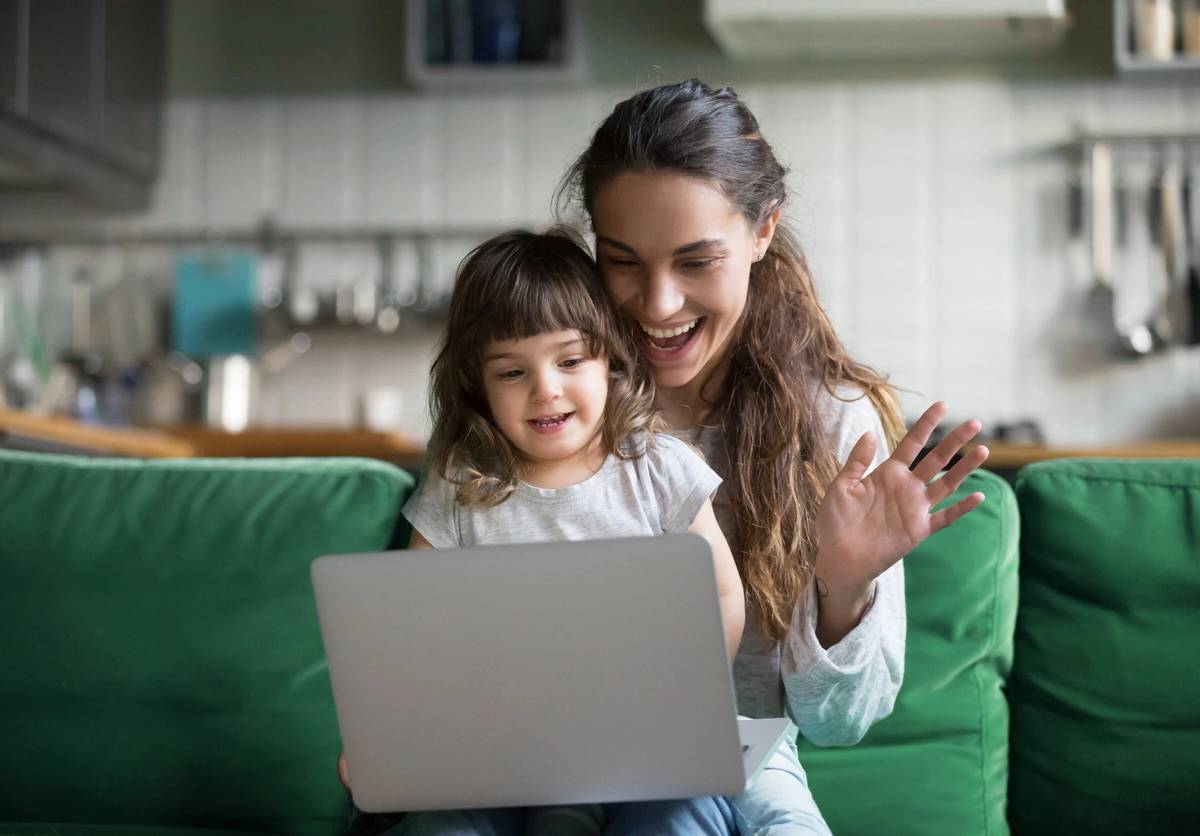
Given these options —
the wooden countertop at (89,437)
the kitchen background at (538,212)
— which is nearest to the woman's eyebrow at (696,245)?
the wooden countertop at (89,437)

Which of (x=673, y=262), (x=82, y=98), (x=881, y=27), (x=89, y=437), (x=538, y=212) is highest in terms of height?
(x=881, y=27)

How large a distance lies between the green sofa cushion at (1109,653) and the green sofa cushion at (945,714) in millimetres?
34

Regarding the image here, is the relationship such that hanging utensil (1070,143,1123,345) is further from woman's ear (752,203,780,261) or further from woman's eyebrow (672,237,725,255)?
woman's eyebrow (672,237,725,255)

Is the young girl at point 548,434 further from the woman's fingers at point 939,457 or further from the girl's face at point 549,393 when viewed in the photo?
the woman's fingers at point 939,457

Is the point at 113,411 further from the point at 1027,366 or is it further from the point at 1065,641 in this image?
the point at 1065,641

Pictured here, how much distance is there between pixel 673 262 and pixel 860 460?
32cm

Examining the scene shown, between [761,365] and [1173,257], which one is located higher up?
[1173,257]

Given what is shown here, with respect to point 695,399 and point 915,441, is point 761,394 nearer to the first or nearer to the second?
point 695,399

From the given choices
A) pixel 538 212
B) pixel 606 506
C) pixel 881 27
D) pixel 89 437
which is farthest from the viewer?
pixel 538 212

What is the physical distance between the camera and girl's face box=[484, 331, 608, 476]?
4.83 feet

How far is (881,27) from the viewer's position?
3865mm

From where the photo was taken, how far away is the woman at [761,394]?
4.66ft

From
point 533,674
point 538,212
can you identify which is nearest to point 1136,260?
point 538,212

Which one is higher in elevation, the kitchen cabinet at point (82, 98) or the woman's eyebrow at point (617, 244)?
the kitchen cabinet at point (82, 98)
